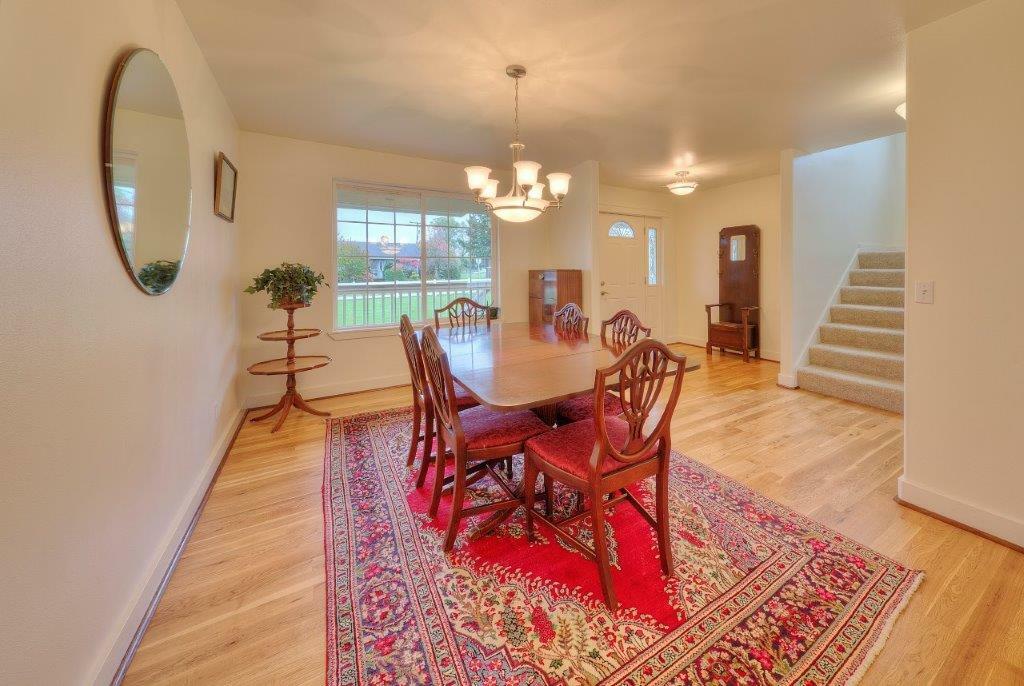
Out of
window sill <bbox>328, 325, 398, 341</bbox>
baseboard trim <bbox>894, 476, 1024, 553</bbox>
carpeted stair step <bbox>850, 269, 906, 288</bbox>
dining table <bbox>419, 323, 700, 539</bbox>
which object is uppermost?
carpeted stair step <bbox>850, 269, 906, 288</bbox>

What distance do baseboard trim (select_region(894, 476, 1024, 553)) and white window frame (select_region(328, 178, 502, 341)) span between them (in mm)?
3813

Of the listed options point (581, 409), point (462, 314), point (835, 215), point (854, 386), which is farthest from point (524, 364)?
point (835, 215)

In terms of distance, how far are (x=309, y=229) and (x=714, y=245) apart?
215 inches

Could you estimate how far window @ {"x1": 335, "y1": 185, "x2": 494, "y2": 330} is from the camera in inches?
166

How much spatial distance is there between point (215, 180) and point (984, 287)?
14.3 feet

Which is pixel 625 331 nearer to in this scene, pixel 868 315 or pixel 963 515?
pixel 963 515

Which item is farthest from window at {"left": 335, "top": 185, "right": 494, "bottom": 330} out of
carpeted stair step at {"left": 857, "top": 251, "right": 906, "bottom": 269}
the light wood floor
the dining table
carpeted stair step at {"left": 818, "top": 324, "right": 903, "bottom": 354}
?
carpeted stair step at {"left": 857, "top": 251, "right": 906, "bottom": 269}

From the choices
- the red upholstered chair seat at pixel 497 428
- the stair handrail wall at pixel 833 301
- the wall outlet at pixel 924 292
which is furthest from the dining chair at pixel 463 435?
the stair handrail wall at pixel 833 301

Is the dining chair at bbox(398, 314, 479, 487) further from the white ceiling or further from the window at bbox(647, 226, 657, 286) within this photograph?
the window at bbox(647, 226, 657, 286)

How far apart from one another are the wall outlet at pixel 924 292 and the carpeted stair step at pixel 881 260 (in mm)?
3482

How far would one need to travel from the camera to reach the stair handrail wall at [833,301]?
14.1ft

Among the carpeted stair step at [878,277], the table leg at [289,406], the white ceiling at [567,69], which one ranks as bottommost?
the table leg at [289,406]

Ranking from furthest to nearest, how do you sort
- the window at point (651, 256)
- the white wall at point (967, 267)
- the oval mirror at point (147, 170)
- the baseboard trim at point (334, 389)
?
the window at point (651, 256), the baseboard trim at point (334, 389), the white wall at point (967, 267), the oval mirror at point (147, 170)

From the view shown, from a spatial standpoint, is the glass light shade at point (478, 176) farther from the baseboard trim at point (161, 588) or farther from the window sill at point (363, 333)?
the baseboard trim at point (161, 588)
